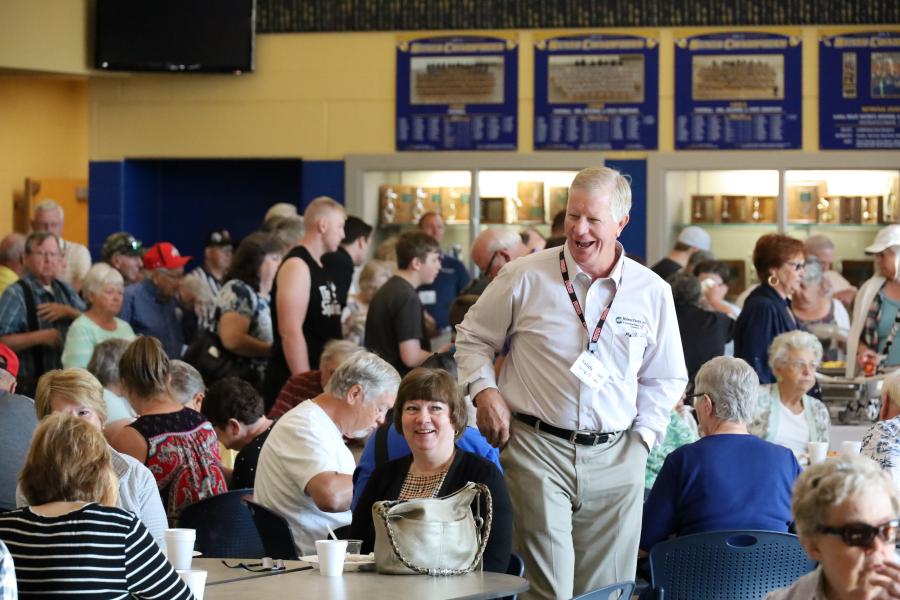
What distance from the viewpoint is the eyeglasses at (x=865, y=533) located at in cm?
247

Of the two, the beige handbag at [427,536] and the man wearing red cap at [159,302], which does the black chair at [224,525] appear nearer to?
the beige handbag at [427,536]

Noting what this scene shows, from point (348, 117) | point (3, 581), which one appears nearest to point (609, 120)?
point (348, 117)

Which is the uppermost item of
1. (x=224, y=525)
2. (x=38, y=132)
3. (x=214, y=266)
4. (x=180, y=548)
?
(x=38, y=132)

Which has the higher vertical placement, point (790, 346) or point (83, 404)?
point (790, 346)

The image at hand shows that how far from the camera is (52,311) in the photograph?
7609mm

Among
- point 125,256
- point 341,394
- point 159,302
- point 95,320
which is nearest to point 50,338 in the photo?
point 95,320

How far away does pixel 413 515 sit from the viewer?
3711 millimetres

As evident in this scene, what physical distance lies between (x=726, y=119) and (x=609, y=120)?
2.86 ft

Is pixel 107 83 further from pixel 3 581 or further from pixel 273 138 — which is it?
pixel 3 581

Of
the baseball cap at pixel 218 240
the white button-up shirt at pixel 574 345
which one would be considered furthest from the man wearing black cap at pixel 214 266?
the white button-up shirt at pixel 574 345

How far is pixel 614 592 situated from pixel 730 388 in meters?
1.50

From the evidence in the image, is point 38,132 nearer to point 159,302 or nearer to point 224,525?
point 159,302

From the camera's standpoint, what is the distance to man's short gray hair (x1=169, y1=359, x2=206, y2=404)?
18.6ft

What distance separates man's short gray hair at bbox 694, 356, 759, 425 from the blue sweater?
0.54ft
